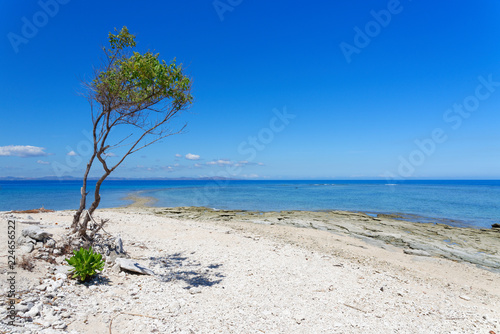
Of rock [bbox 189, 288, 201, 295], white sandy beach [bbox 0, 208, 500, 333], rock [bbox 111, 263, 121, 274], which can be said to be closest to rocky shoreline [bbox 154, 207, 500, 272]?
white sandy beach [bbox 0, 208, 500, 333]

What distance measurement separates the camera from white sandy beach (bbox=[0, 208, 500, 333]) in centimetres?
441

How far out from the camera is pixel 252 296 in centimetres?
578

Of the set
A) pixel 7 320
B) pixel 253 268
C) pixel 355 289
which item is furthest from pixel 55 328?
pixel 355 289

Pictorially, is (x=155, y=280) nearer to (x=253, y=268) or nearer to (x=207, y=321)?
(x=207, y=321)

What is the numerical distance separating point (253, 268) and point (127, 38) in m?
7.52

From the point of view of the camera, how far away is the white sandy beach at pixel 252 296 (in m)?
4.41

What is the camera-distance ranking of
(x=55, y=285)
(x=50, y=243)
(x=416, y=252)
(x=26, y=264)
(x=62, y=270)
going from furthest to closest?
(x=416, y=252) → (x=50, y=243) → (x=62, y=270) → (x=26, y=264) → (x=55, y=285)

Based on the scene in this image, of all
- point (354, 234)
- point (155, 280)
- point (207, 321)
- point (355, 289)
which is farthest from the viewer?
point (354, 234)

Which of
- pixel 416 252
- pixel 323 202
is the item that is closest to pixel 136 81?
pixel 416 252

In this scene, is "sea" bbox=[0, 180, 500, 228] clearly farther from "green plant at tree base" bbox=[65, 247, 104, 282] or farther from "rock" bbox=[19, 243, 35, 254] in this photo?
"green plant at tree base" bbox=[65, 247, 104, 282]

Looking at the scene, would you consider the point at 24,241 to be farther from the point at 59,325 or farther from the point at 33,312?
the point at 59,325

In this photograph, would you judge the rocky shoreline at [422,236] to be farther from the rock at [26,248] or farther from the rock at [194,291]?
the rock at [26,248]

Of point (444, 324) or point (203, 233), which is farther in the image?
point (203, 233)

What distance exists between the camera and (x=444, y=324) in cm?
517
